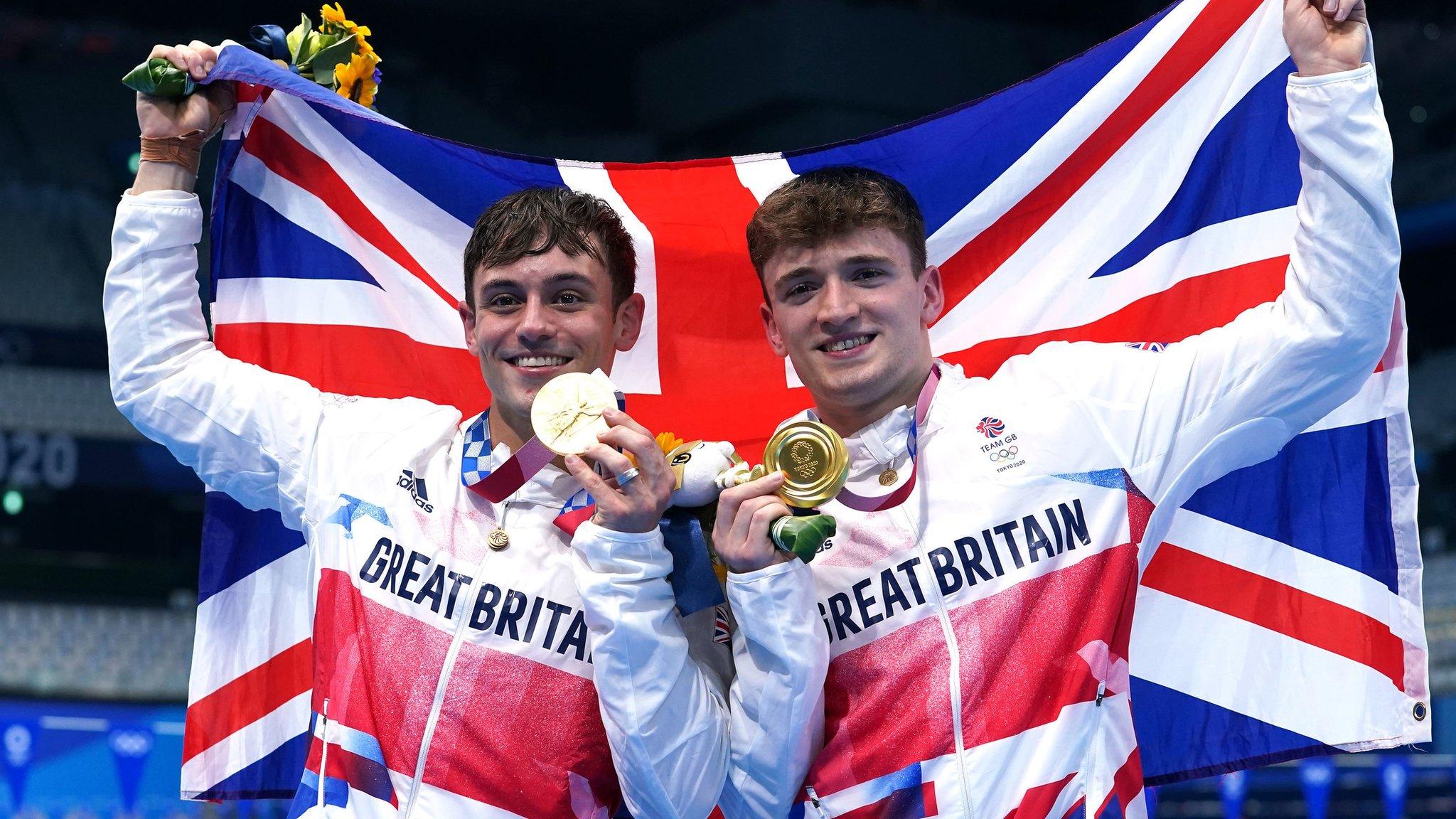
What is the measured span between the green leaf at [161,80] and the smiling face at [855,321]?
138 cm

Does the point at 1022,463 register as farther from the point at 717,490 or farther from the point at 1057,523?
the point at 717,490

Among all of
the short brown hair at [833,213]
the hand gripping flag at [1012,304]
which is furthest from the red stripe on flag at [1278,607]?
the short brown hair at [833,213]

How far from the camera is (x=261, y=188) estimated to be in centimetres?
355

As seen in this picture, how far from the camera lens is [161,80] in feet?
10.5

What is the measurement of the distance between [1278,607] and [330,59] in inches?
96.2

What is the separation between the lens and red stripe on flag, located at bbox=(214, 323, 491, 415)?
11.4 ft

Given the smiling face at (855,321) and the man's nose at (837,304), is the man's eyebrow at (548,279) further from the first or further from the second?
the man's nose at (837,304)

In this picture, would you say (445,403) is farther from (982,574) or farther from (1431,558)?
(1431,558)

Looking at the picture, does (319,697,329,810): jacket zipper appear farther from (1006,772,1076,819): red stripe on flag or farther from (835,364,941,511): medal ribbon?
(1006,772,1076,819): red stripe on flag

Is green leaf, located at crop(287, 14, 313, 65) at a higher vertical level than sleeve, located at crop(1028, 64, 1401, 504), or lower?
higher

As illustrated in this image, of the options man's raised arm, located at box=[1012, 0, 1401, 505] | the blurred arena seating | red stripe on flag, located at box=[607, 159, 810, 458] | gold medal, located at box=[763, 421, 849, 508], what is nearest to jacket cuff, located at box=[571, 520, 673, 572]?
gold medal, located at box=[763, 421, 849, 508]

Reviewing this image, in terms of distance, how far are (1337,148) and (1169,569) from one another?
1.02 meters

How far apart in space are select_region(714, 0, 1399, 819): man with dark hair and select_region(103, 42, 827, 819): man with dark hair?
19cm

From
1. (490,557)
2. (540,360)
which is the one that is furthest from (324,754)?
(540,360)
